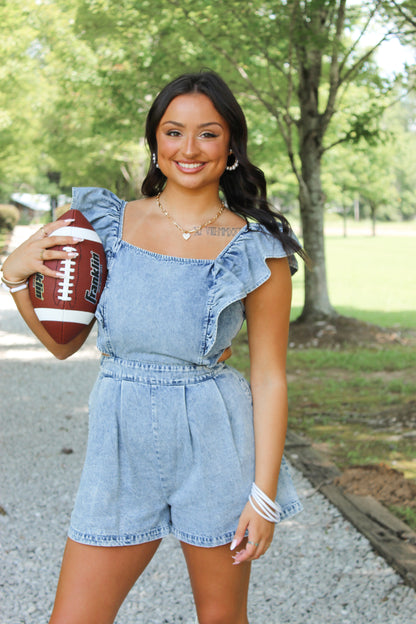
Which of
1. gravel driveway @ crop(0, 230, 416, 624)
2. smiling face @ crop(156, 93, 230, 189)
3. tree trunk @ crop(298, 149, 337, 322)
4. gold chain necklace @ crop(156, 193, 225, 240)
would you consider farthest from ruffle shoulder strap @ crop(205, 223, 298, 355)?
tree trunk @ crop(298, 149, 337, 322)

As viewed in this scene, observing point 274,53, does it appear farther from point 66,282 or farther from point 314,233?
point 66,282

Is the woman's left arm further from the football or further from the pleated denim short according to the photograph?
the football

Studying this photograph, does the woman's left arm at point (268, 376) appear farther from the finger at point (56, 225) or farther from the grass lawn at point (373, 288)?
the grass lawn at point (373, 288)

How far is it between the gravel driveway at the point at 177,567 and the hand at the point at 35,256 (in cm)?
199

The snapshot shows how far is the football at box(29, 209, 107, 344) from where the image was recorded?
2.22m

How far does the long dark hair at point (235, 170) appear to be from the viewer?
2.29 m

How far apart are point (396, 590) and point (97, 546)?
2072 millimetres

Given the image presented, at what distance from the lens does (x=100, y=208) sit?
2.37 metres

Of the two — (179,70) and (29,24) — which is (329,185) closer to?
(29,24)

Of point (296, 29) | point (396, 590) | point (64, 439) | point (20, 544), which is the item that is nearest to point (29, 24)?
point (296, 29)

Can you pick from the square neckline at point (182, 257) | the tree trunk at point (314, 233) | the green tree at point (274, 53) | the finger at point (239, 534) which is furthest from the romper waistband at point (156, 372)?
the tree trunk at point (314, 233)

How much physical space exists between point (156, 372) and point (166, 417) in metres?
0.13

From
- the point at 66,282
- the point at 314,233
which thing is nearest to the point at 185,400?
the point at 66,282

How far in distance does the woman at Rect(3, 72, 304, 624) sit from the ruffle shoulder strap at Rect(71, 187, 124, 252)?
48mm
